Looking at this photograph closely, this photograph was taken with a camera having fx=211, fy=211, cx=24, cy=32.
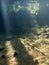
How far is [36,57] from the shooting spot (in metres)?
6.80

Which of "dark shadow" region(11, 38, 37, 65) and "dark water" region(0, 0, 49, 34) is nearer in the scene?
"dark shadow" region(11, 38, 37, 65)

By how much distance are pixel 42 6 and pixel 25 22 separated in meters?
7.14

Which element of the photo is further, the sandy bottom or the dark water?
the dark water

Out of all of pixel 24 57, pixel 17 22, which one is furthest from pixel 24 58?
pixel 17 22

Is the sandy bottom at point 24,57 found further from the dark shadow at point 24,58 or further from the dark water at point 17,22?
the dark water at point 17,22

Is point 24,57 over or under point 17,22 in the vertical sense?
over

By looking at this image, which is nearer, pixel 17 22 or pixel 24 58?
pixel 24 58

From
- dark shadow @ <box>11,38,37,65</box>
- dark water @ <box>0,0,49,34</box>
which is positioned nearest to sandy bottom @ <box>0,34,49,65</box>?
dark shadow @ <box>11,38,37,65</box>

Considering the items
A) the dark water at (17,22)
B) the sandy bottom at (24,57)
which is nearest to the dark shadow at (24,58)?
the sandy bottom at (24,57)

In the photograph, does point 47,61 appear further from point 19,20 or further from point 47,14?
point 47,14

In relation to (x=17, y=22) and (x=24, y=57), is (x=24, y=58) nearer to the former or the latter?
(x=24, y=57)

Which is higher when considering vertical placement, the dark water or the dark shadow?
the dark shadow

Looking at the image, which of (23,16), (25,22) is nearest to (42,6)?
(23,16)

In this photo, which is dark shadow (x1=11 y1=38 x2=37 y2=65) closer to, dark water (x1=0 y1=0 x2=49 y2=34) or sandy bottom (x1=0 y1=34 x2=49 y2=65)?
sandy bottom (x1=0 y1=34 x2=49 y2=65)
